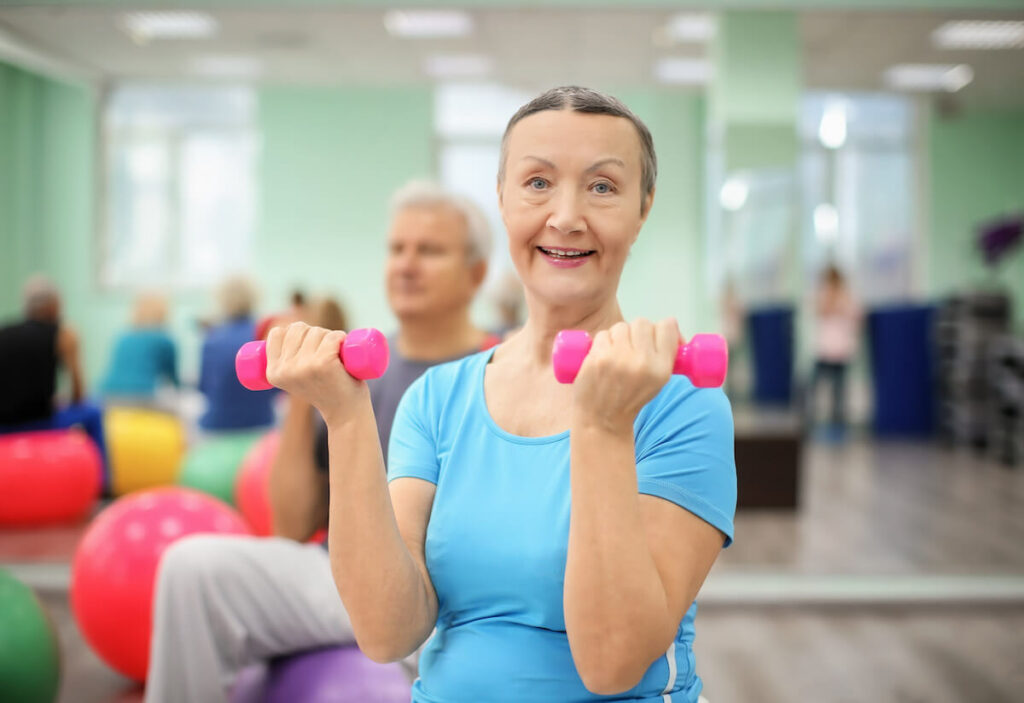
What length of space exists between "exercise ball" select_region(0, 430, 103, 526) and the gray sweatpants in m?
2.93

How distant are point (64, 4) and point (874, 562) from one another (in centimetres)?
387

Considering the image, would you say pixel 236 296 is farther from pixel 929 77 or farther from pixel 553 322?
pixel 553 322

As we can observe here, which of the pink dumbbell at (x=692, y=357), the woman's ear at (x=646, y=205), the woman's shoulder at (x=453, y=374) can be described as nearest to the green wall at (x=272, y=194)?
the woman's shoulder at (x=453, y=374)

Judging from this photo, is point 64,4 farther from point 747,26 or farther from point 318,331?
point 318,331

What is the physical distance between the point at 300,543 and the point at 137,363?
11.0 ft

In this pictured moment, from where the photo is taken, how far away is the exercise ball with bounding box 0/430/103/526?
14.3ft

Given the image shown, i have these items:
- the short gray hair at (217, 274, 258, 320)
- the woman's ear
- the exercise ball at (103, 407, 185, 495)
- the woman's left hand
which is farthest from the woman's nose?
the exercise ball at (103, 407, 185, 495)

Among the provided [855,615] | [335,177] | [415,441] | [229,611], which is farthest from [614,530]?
[335,177]

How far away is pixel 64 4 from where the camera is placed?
11.5 ft

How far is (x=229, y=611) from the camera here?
72.2 inches

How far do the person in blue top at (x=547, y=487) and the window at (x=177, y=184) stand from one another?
357 centimetres

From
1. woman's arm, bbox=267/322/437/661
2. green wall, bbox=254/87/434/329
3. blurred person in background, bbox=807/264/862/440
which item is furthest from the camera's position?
blurred person in background, bbox=807/264/862/440

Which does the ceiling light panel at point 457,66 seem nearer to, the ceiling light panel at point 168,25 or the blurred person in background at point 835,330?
the ceiling light panel at point 168,25

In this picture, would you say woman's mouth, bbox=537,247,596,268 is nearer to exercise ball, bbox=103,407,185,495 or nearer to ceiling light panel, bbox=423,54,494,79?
ceiling light panel, bbox=423,54,494,79
